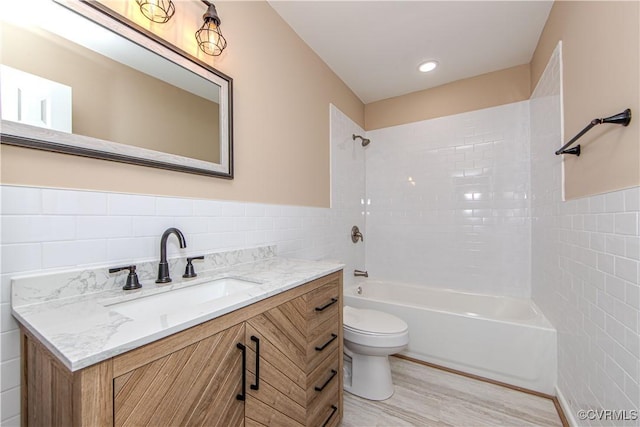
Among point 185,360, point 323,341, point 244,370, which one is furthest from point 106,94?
point 323,341

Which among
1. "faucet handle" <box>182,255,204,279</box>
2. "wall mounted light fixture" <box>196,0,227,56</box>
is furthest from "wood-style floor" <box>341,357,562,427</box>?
"wall mounted light fixture" <box>196,0,227,56</box>

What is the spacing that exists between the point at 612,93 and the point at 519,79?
64.6 inches

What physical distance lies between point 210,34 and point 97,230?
1.06 m

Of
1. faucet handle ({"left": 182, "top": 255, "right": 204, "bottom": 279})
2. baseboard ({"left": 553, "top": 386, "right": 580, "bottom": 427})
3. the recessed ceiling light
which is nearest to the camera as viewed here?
faucet handle ({"left": 182, "top": 255, "right": 204, "bottom": 279})

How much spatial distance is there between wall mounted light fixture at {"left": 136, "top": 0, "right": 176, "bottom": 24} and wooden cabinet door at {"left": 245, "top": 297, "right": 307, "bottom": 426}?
4.31ft

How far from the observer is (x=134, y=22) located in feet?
3.44

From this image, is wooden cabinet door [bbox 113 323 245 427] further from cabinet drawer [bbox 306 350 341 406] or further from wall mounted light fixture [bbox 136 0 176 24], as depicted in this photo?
wall mounted light fixture [bbox 136 0 176 24]

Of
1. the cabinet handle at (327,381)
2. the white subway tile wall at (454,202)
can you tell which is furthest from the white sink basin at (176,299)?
the white subway tile wall at (454,202)

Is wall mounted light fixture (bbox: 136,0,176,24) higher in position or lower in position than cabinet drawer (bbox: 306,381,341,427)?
higher

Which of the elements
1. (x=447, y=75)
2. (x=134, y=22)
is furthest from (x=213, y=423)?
(x=447, y=75)

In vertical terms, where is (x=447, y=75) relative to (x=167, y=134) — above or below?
above

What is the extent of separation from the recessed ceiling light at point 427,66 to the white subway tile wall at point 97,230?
6.02 ft

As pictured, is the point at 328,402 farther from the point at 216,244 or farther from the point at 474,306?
the point at 474,306

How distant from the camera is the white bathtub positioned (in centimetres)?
175
